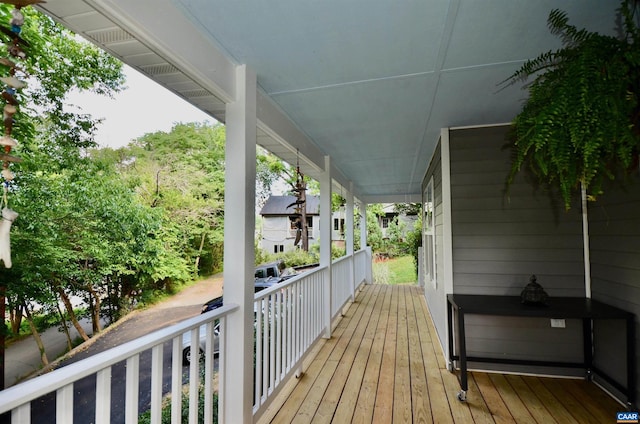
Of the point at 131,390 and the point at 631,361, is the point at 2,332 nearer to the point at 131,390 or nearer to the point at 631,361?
the point at 131,390

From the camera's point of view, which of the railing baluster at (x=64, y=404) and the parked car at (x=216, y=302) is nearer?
the railing baluster at (x=64, y=404)

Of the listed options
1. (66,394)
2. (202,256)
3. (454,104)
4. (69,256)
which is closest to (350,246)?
(202,256)

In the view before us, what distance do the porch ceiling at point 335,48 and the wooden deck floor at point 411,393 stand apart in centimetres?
218

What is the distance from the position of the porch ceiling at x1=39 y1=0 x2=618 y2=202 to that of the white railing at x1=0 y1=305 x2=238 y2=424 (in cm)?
121

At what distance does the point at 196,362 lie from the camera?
144 centimetres

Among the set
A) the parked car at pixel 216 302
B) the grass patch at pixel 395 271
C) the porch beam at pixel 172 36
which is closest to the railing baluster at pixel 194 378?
the porch beam at pixel 172 36

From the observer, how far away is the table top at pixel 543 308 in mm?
2166

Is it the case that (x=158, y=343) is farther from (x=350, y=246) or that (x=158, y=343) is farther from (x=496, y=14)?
(x=350, y=246)

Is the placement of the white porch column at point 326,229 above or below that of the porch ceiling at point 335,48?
below

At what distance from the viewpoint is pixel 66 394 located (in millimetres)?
867

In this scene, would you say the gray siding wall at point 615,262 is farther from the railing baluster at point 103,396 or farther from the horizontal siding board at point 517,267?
the railing baluster at point 103,396

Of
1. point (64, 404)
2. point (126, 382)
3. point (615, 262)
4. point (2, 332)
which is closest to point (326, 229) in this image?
point (615, 262)

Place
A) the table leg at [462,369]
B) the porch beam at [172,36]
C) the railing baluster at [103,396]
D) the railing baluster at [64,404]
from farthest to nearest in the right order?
the table leg at [462,369]
the porch beam at [172,36]
the railing baluster at [103,396]
the railing baluster at [64,404]

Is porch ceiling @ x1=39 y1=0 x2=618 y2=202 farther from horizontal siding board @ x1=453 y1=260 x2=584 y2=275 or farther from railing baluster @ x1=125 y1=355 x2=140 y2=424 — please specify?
horizontal siding board @ x1=453 y1=260 x2=584 y2=275
